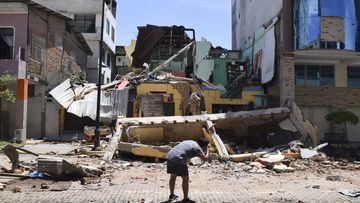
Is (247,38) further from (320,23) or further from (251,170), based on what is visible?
(251,170)

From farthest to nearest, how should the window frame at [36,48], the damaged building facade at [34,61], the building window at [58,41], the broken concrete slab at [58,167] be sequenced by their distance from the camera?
the building window at [58,41] → the window frame at [36,48] → the damaged building facade at [34,61] → the broken concrete slab at [58,167]

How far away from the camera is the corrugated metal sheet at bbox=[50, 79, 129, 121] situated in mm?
28266

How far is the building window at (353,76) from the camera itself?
29000mm

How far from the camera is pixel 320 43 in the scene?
80.6ft

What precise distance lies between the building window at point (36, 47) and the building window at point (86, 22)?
13554 millimetres

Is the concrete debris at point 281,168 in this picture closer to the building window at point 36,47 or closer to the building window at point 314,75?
the building window at point 314,75

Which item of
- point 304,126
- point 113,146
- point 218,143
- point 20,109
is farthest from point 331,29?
point 20,109

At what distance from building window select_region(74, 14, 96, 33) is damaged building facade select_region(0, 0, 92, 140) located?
22.2 ft

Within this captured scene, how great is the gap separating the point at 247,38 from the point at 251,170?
76.9ft

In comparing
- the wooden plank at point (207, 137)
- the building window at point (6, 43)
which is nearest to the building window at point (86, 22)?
the building window at point (6, 43)

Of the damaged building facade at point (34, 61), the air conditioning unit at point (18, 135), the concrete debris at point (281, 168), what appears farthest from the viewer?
the damaged building facade at point (34, 61)

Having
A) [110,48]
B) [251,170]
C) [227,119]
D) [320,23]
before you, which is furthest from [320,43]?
[110,48]

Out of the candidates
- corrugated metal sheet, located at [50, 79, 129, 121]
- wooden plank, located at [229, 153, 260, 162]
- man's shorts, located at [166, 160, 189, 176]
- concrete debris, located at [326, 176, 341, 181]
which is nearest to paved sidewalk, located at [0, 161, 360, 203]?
concrete debris, located at [326, 176, 341, 181]

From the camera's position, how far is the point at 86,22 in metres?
41.9
